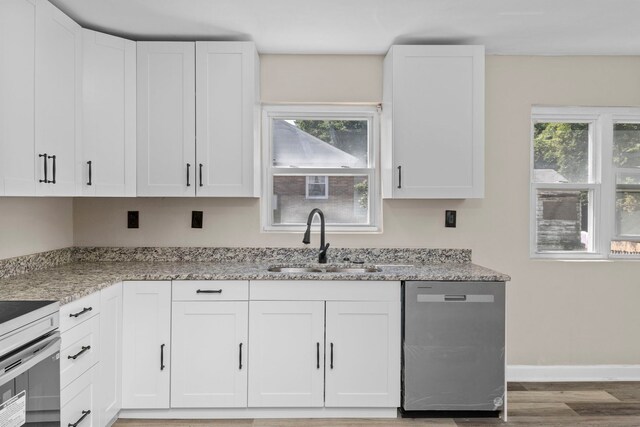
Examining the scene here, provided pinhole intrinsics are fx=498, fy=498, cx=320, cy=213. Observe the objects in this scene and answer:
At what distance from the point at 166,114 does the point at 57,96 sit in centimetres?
68

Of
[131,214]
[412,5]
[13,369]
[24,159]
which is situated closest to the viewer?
[13,369]

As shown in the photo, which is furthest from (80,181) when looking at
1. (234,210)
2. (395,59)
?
(395,59)

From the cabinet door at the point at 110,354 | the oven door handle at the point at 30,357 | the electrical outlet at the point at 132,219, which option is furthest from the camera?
the electrical outlet at the point at 132,219

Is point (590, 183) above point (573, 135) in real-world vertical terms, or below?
below

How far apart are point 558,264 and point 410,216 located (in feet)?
3.60

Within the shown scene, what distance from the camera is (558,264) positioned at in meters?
3.48

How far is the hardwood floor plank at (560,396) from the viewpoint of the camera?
312 cm

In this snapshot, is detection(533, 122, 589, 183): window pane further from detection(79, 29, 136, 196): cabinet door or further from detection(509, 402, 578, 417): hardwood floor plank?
detection(79, 29, 136, 196): cabinet door

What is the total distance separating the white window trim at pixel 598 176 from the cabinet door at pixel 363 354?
4.63 ft

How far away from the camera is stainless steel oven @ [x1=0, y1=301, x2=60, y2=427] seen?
1621mm

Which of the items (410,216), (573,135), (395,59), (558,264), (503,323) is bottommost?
(503,323)

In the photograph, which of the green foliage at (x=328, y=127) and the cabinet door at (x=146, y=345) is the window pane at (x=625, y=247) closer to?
the green foliage at (x=328, y=127)

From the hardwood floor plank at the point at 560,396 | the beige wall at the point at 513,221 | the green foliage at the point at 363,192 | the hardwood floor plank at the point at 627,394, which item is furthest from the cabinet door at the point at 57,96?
the hardwood floor plank at the point at 627,394

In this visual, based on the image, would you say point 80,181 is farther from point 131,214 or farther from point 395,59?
point 395,59
